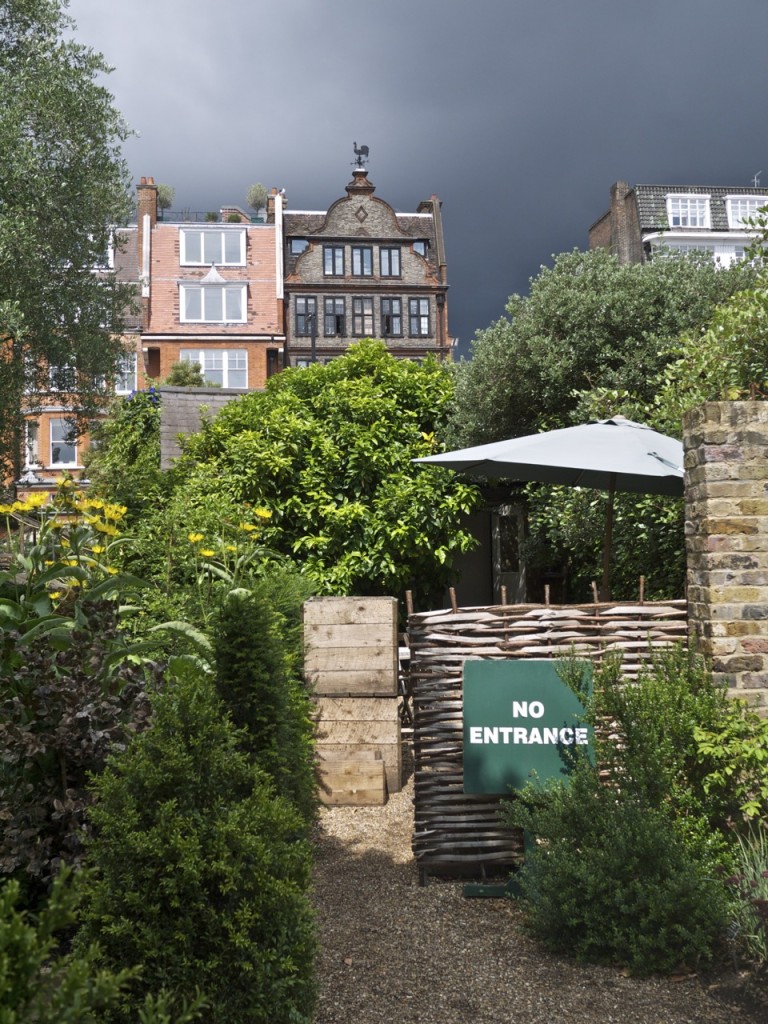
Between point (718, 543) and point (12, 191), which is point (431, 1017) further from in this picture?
point (12, 191)

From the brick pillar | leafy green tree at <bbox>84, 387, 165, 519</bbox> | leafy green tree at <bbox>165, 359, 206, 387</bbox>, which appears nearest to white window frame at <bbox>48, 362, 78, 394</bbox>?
leafy green tree at <bbox>84, 387, 165, 519</bbox>

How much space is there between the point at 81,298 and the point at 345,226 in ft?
94.2

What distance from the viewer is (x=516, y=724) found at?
4.97 metres

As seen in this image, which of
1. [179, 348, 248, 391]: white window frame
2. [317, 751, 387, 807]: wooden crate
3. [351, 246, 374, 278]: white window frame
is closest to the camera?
[317, 751, 387, 807]: wooden crate

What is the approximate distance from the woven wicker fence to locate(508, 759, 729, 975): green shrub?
0.84 meters

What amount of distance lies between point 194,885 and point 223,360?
121 feet

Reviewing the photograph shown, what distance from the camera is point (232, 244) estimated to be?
3969cm

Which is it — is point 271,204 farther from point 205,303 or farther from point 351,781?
point 351,781

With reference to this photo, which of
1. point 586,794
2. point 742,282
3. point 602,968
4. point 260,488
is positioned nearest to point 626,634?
point 586,794

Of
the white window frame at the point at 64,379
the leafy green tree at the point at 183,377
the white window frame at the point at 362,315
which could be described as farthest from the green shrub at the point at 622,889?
the white window frame at the point at 362,315

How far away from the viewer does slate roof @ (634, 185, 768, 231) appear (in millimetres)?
41250

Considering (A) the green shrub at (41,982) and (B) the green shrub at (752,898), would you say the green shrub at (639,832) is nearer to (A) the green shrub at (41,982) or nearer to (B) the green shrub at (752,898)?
(B) the green shrub at (752,898)

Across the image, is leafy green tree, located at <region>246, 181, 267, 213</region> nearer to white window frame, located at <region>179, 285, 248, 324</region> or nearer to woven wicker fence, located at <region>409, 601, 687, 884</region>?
white window frame, located at <region>179, 285, 248, 324</region>

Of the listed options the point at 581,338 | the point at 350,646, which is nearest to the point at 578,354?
the point at 581,338
